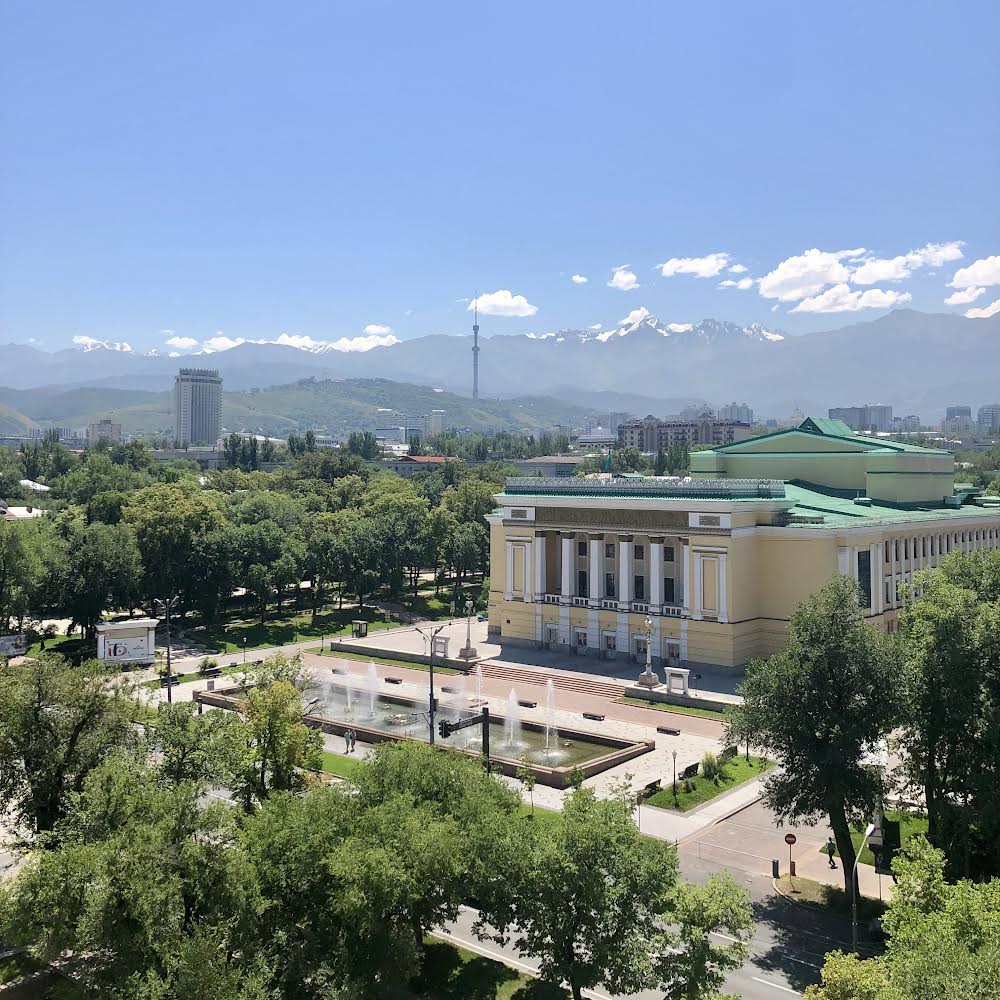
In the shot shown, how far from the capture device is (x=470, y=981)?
62.9 feet

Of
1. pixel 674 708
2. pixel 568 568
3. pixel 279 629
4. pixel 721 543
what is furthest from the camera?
pixel 279 629

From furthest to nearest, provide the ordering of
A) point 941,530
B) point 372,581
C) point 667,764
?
point 372,581 < point 941,530 < point 667,764

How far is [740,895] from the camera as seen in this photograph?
16.1m

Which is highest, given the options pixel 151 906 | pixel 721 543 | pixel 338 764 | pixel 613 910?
pixel 721 543

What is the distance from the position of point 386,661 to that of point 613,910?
136 ft

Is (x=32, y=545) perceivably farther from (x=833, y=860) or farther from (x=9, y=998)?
(x=833, y=860)

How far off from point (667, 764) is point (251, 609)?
45.9m

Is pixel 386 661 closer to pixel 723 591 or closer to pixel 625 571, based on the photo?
pixel 625 571

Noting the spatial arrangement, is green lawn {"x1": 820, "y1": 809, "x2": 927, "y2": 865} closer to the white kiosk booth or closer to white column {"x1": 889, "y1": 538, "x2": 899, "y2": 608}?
white column {"x1": 889, "y1": 538, "x2": 899, "y2": 608}

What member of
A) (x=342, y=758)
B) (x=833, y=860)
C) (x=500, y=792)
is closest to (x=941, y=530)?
(x=833, y=860)

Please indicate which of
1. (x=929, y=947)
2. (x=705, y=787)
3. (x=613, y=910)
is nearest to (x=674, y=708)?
(x=705, y=787)

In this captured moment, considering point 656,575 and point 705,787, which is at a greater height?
point 656,575

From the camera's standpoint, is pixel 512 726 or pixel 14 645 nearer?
pixel 512 726

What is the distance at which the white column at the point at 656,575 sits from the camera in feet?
168
